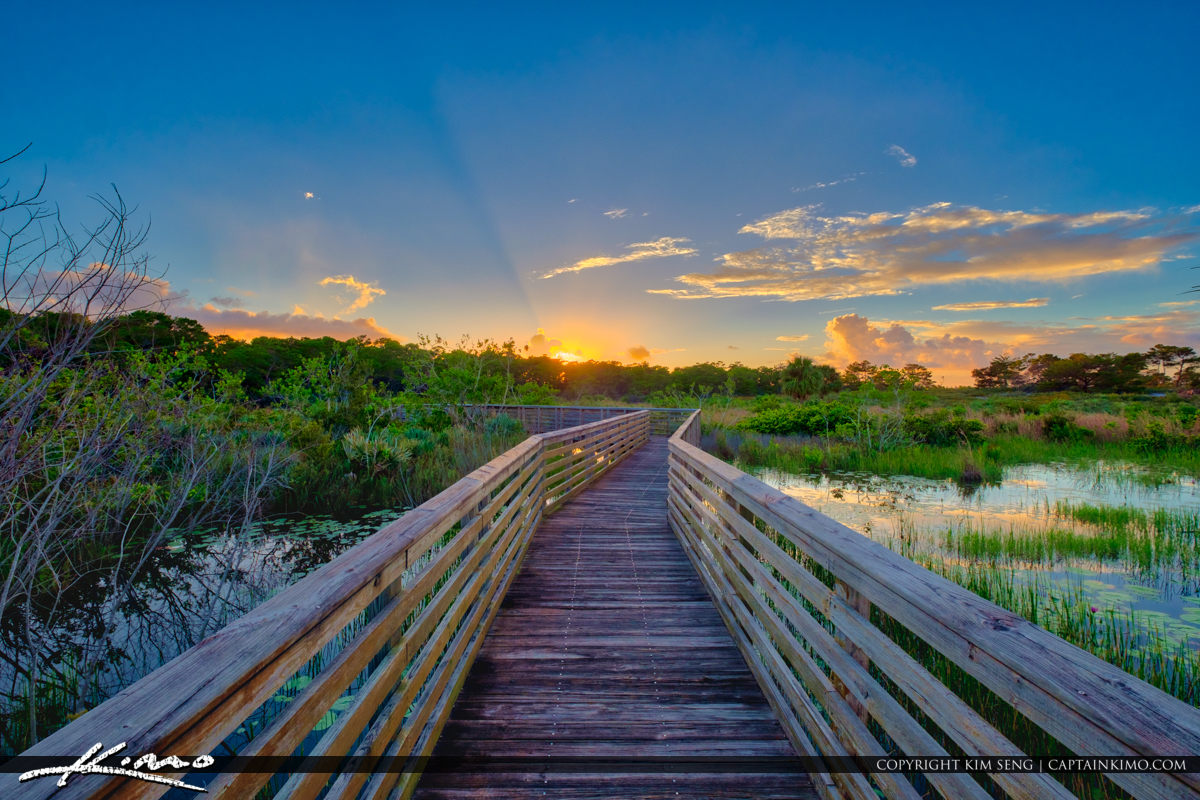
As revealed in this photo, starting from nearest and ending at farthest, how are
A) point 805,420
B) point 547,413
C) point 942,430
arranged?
point 942,430, point 547,413, point 805,420

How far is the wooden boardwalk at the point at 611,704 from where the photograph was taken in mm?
2436

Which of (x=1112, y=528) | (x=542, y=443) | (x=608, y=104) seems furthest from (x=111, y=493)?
(x=608, y=104)

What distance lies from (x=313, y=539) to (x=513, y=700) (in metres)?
6.22

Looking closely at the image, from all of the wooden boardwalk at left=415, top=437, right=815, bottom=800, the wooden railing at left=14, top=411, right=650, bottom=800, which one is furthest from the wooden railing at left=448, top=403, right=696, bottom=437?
the wooden railing at left=14, top=411, right=650, bottom=800

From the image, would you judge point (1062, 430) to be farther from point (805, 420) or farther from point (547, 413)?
point (547, 413)

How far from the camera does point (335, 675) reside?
1.67m

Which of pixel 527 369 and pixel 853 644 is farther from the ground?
pixel 527 369

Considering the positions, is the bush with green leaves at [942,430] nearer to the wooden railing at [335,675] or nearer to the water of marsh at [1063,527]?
the water of marsh at [1063,527]

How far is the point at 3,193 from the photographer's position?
3426 mm

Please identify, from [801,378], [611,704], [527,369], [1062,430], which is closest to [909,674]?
[611,704]

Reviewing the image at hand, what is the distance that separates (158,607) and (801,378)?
135 ft

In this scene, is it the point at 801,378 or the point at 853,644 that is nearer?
the point at 853,644

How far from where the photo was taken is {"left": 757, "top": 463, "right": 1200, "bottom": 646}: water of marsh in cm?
611

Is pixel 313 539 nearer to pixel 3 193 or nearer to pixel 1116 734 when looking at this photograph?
pixel 3 193
